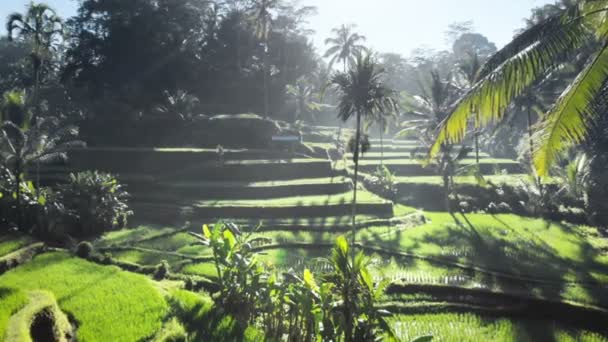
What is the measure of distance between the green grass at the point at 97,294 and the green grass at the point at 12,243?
798 mm

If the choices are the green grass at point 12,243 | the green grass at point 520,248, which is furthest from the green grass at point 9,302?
the green grass at point 520,248

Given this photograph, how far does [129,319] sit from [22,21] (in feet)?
55.7

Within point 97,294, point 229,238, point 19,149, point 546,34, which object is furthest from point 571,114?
point 19,149

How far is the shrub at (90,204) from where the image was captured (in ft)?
46.3

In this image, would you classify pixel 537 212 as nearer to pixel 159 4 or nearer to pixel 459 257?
pixel 459 257

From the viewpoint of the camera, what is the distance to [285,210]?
1761 centimetres

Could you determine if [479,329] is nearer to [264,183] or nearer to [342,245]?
[342,245]

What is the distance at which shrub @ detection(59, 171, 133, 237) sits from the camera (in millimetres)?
14109

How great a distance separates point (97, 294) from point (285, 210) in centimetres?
1003

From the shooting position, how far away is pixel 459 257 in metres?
12.4

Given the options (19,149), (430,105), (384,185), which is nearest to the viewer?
(19,149)

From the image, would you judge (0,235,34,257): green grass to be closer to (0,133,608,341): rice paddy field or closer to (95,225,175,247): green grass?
(0,133,608,341): rice paddy field

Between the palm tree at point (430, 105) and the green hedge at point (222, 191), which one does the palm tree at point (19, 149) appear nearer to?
the green hedge at point (222, 191)

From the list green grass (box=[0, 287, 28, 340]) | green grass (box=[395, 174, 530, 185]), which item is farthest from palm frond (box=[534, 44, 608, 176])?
green grass (box=[395, 174, 530, 185])
